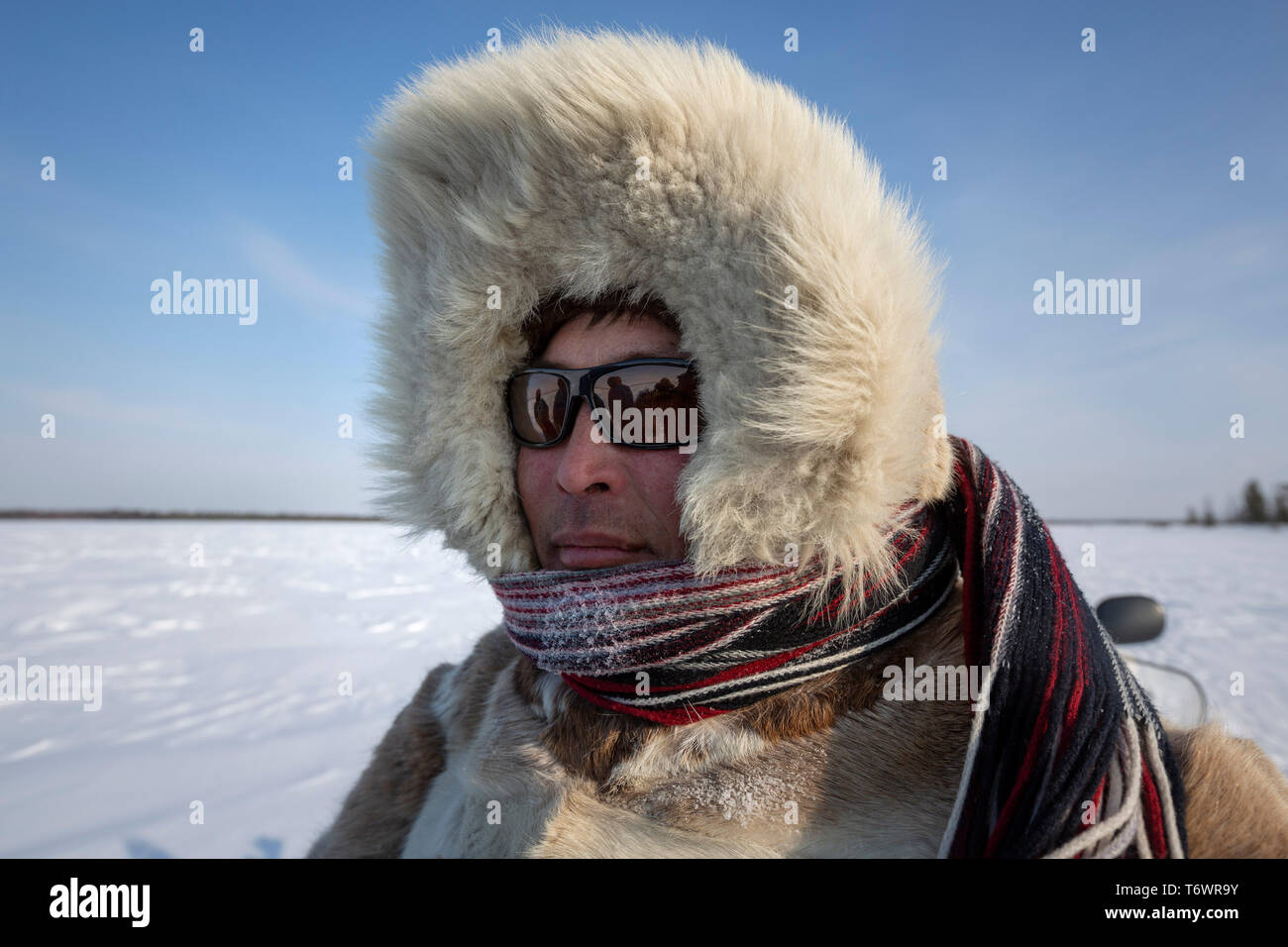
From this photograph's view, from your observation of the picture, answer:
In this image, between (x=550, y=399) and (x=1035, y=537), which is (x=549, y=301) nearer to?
(x=550, y=399)

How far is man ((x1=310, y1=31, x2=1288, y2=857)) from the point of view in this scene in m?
0.93

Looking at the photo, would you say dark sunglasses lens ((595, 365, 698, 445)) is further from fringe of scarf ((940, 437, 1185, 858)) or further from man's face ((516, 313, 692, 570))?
fringe of scarf ((940, 437, 1185, 858))

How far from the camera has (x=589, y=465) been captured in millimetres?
1229

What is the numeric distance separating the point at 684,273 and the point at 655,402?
0.77 feet

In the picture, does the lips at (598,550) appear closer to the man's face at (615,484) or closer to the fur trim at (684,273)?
the man's face at (615,484)

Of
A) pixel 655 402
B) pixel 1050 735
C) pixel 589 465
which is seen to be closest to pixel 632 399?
pixel 655 402

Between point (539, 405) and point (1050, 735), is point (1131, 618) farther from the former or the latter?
point (539, 405)

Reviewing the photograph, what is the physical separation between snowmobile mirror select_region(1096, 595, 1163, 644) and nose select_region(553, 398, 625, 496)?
4.41 ft

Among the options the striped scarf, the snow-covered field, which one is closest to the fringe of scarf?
the striped scarf

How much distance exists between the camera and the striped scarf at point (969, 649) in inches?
33.4

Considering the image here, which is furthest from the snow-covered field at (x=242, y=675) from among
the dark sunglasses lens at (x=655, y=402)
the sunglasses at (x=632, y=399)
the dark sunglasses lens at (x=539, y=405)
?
the dark sunglasses lens at (x=655, y=402)

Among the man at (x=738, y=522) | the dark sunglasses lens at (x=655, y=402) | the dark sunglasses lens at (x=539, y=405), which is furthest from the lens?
the dark sunglasses lens at (x=539, y=405)
